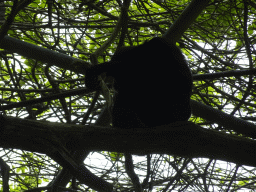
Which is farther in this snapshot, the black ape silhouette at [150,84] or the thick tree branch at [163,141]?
the black ape silhouette at [150,84]

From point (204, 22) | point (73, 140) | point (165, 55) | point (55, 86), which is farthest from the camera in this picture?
point (204, 22)

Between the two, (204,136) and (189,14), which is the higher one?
(189,14)

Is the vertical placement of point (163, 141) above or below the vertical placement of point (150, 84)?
below

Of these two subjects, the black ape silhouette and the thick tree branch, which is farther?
the black ape silhouette

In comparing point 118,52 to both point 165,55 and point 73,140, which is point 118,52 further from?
point 73,140

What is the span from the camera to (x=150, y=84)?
251 cm

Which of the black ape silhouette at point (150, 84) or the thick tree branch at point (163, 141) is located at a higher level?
the black ape silhouette at point (150, 84)

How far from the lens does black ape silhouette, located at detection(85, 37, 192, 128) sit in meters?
2.40

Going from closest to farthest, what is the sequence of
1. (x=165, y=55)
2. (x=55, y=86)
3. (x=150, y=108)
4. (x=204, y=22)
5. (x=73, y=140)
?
(x=73, y=140), (x=150, y=108), (x=165, y=55), (x=55, y=86), (x=204, y=22)

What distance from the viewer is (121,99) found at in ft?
8.38

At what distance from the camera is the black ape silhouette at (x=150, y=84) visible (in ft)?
7.88

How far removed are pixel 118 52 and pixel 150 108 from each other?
0.65 metres

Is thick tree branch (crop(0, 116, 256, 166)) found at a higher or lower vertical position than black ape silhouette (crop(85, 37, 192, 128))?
lower

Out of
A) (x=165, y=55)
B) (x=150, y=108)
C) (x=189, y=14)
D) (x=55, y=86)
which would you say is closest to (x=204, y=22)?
→ (x=189, y=14)
